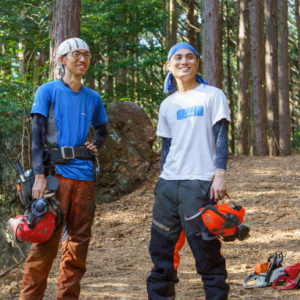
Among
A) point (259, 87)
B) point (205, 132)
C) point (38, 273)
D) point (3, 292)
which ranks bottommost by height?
point (3, 292)

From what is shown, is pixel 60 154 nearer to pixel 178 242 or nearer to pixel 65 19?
pixel 178 242

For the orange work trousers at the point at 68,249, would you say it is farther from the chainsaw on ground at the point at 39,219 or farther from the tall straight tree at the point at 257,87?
the tall straight tree at the point at 257,87

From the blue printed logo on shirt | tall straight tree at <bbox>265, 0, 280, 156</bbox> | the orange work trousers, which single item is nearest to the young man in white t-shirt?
the blue printed logo on shirt

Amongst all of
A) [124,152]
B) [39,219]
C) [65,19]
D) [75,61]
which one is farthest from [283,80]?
[39,219]

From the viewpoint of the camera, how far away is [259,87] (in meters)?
12.9

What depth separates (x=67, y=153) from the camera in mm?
3211

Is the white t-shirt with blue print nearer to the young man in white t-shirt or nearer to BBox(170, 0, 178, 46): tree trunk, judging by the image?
the young man in white t-shirt

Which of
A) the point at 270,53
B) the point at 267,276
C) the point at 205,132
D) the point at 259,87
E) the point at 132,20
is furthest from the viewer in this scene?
the point at 270,53

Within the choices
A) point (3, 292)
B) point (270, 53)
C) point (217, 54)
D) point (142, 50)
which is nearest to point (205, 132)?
point (3, 292)

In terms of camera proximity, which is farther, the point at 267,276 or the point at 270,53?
the point at 270,53

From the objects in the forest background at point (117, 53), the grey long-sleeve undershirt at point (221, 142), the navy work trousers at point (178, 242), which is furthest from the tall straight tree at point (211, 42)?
the navy work trousers at point (178, 242)

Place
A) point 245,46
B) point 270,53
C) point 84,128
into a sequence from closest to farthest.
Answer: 1. point 84,128
2. point 270,53
3. point 245,46

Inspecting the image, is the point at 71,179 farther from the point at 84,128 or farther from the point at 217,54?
the point at 217,54

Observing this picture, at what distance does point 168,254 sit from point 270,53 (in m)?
12.4
